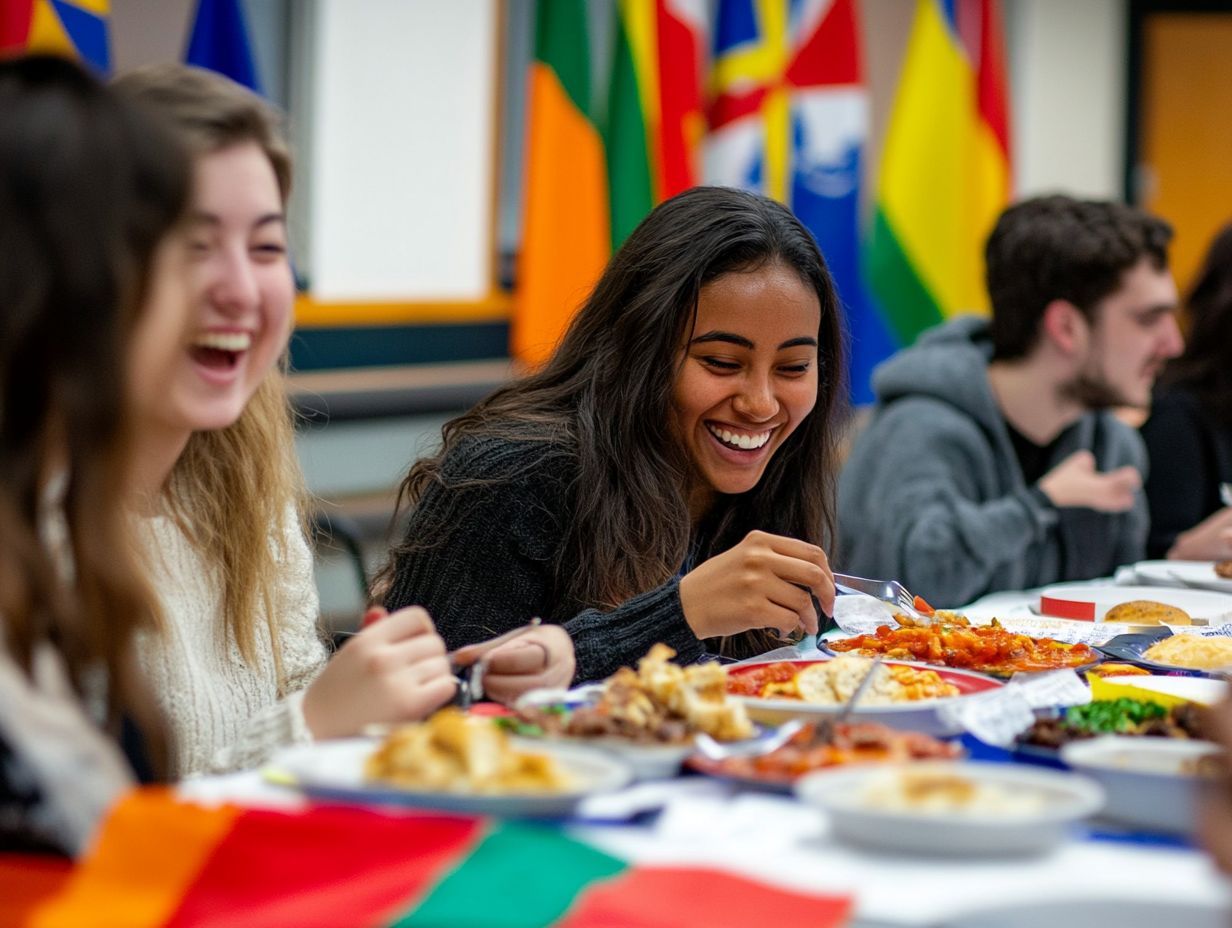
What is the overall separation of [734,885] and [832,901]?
7 cm

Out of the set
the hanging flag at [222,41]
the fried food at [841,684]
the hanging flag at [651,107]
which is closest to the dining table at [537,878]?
the fried food at [841,684]

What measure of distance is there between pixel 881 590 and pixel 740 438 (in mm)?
289

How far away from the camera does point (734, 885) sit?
3.43ft

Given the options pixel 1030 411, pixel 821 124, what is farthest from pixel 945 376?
pixel 821 124

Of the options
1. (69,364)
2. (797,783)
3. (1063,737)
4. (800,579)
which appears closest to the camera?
(69,364)

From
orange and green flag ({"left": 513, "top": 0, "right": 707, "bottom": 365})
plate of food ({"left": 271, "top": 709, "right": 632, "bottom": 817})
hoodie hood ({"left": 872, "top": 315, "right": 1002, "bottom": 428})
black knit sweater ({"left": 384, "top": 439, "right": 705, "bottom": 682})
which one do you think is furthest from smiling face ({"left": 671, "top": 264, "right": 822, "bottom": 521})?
orange and green flag ({"left": 513, "top": 0, "right": 707, "bottom": 365})

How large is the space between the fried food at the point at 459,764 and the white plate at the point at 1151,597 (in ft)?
4.31

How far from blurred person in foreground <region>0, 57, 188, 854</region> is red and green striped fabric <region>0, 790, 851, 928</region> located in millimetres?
59

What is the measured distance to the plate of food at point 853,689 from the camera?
149 centimetres

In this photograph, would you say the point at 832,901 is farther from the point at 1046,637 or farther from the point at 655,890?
the point at 1046,637

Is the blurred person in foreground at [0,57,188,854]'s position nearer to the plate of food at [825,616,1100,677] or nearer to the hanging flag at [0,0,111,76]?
the plate of food at [825,616,1100,677]

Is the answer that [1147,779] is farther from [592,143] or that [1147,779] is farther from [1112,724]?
[592,143]

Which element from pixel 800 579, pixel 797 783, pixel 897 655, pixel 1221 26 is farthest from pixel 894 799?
pixel 1221 26

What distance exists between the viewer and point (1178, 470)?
3764 millimetres
